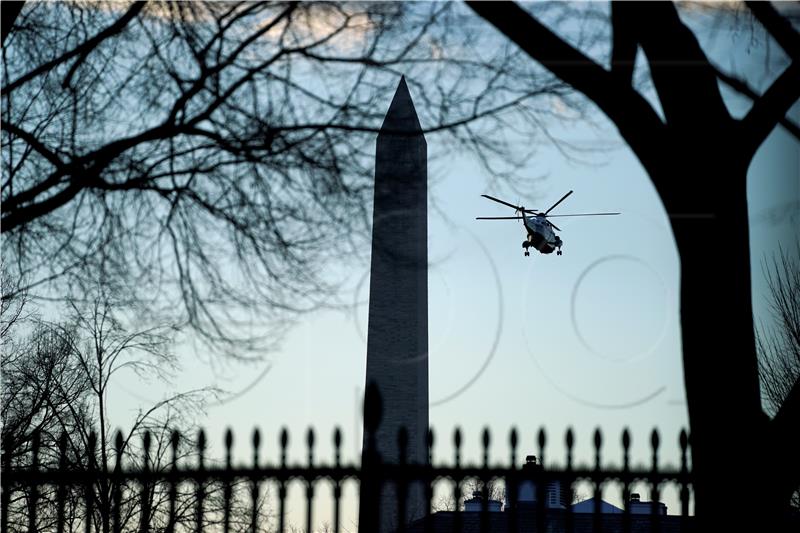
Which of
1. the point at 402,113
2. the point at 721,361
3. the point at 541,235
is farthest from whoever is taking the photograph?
the point at 541,235

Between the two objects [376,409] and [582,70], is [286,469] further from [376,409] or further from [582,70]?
[582,70]

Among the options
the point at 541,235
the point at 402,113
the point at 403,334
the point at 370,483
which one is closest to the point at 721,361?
the point at 370,483

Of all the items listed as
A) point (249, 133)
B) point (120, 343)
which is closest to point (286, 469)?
point (249, 133)

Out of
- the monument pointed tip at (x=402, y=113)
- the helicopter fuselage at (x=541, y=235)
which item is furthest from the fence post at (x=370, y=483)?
the helicopter fuselage at (x=541, y=235)

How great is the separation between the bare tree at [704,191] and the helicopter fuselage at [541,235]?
1500 centimetres

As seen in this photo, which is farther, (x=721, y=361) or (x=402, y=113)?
(x=402, y=113)

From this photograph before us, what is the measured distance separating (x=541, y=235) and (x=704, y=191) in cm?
1614

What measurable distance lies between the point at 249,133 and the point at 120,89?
4.02 ft

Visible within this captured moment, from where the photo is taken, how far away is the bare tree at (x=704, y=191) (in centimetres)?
805

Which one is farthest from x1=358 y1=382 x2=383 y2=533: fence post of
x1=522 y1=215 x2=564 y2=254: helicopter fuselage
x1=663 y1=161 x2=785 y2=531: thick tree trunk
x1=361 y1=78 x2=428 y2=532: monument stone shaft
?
x1=522 y1=215 x2=564 y2=254: helicopter fuselage

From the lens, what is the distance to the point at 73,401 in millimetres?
17641

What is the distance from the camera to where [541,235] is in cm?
2441

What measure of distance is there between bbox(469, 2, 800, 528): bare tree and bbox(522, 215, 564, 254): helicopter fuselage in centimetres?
Answer: 1500

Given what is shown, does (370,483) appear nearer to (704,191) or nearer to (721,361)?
(721,361)
